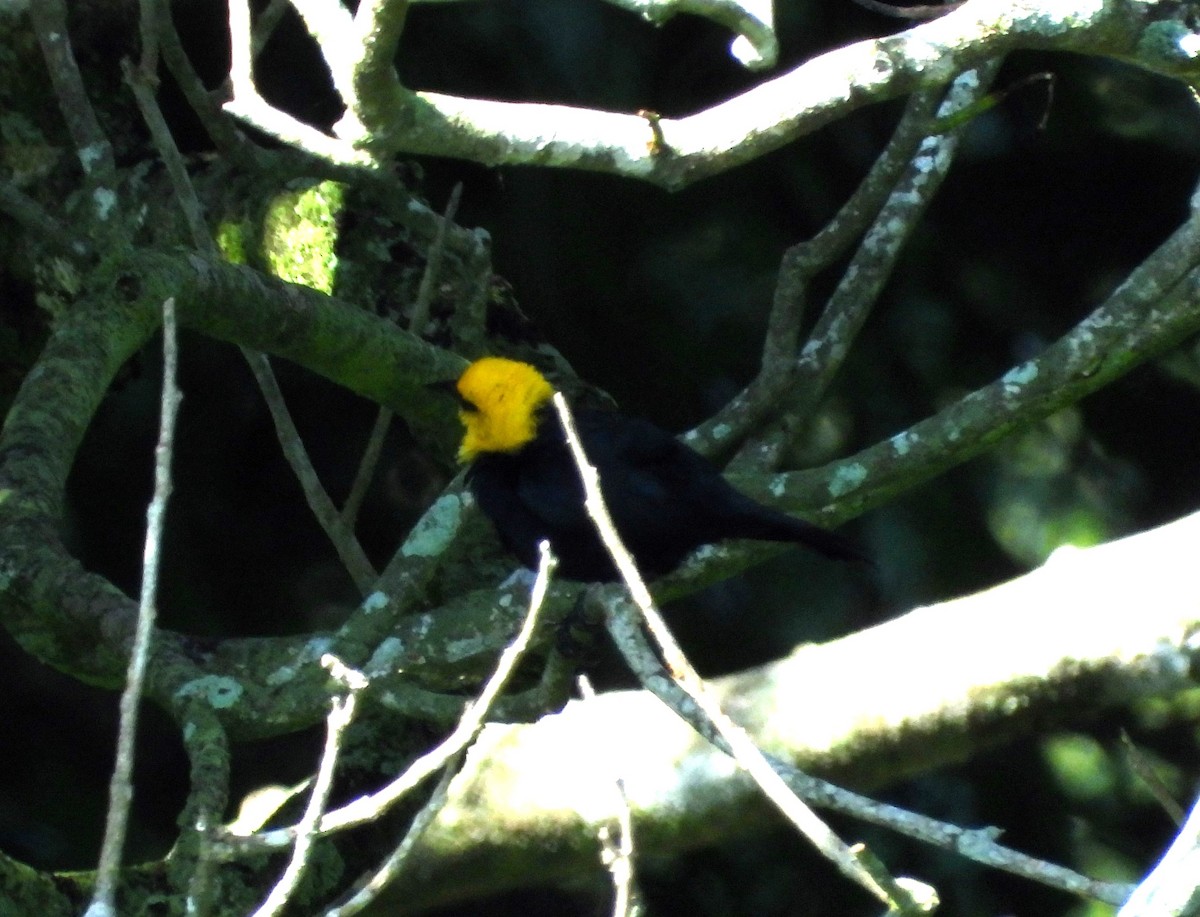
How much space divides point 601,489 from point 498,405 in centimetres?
30

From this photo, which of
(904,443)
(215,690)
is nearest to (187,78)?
(215,690)

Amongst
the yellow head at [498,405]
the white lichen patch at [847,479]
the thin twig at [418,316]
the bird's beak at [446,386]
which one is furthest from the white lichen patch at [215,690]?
the white lichen patch at [847,479]

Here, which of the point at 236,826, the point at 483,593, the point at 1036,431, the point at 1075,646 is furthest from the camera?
the point at 1036,431

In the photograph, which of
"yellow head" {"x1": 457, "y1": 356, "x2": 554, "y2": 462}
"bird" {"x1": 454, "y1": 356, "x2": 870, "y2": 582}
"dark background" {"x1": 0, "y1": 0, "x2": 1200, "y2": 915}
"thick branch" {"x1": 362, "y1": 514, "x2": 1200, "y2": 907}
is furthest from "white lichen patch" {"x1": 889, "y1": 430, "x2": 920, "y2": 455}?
"dark background" {"x1": 0, "y1": 0, "x2": 1200, "y2": 915}

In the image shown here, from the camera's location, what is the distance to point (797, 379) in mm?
3529

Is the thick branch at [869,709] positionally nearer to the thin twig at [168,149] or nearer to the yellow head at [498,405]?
the yellow head at [498,405]

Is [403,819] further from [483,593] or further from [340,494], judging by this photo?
[340,494]

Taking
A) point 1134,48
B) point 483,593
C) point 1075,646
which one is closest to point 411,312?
point 483,593

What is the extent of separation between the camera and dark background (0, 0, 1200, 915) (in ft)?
14.1

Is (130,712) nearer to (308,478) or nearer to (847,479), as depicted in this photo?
(308,478)

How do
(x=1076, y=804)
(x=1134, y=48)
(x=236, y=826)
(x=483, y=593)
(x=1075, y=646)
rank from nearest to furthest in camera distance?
1. (x=1134, y=48)
2. (x=1075, y=646)
3. (x=483, y=593)
4. (x=236, y=826)
5. (x=1076, y=804)

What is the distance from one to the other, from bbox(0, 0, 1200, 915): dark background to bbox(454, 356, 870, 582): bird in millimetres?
1188

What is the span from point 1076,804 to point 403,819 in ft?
6.61

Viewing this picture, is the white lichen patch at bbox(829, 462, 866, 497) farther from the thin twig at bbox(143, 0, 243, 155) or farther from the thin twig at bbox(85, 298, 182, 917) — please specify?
the thin twig at bbox(85, 298, 182, 917)
